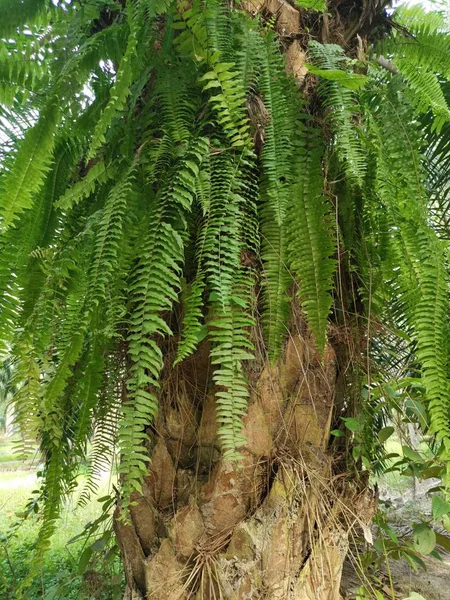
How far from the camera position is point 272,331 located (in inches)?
48.9

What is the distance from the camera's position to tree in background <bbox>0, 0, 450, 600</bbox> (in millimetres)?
1168

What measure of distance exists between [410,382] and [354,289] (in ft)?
1.56

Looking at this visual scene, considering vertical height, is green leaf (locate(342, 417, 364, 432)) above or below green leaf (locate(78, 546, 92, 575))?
above

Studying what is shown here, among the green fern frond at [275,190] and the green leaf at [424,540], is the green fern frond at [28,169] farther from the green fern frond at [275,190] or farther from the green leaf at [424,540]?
the green leaf at [424,540]

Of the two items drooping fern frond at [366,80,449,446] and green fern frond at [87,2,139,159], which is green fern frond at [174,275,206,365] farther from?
drooping fern frond at [366,80,449,446]

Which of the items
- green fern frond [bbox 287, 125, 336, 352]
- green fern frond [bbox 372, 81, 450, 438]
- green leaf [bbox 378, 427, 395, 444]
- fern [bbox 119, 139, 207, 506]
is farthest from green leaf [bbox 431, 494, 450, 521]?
fern [bbox 119, 139, 207, 506]

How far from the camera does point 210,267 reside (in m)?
1.27

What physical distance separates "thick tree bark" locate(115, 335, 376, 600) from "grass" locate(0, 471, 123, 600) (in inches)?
12.1

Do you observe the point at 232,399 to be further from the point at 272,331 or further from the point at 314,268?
the point at 314,268

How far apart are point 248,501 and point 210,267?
0.63 metres

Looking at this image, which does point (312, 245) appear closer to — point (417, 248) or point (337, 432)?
point (417, 248)

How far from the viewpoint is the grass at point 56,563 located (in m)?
1.94

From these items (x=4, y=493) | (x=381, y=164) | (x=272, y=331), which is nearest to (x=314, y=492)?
(x=272, y=331)

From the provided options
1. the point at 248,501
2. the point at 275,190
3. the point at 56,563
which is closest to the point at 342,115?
the point at 275,190
